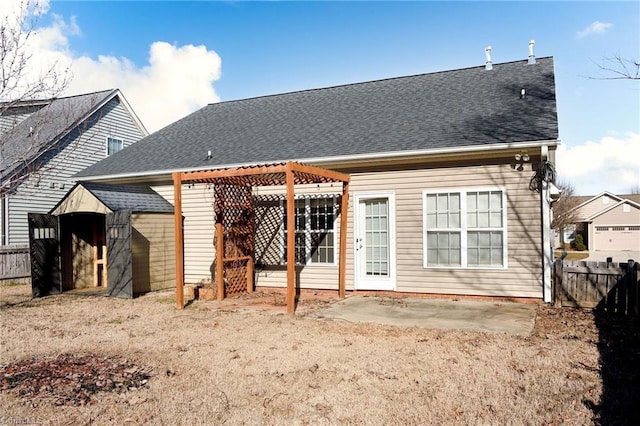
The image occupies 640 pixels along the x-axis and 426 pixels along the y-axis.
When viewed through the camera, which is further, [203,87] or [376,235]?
[203,87]

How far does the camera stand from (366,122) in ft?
36.0

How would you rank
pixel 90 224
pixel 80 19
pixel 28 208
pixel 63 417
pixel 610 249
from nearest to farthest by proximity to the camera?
pixel 63 417, pixel 80 19, pixel 90 224, pixel 28 208, pixel 610 249

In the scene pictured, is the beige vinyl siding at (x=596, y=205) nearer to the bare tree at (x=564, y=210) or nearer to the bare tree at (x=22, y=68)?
the bare tree at (x=564, y=210)

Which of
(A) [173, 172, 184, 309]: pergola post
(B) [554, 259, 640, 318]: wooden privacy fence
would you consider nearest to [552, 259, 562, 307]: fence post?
(B) [554, 259, 640, 318]: wooden privacy fence

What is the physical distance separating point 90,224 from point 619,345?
11640mm

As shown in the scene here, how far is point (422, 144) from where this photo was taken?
902 centimetres

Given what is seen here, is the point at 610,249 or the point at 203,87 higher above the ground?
the point at 203,87

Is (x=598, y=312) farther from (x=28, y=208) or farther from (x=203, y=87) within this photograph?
(x=203, y=87)

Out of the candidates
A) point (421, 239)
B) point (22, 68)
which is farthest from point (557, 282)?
point (22, 68)

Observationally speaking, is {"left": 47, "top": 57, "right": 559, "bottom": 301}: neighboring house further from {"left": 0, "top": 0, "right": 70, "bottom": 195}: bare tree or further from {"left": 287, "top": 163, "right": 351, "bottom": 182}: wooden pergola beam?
{"left": 0, "top": 0, "right": 70, "bottom": 195}: bare tree

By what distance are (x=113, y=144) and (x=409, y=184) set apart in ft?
48.5

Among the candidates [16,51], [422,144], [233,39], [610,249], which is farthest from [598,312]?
[610,249]

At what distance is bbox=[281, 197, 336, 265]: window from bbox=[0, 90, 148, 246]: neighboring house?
7.38m

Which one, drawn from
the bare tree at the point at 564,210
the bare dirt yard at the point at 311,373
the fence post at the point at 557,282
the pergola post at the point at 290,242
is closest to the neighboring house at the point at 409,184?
the fence post at the point at 557,282
